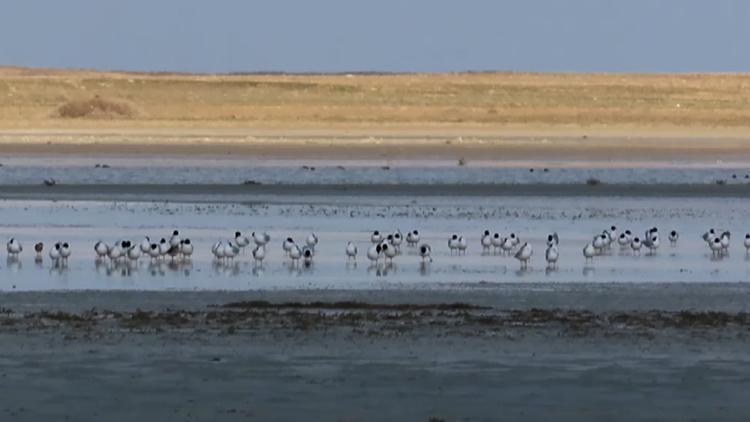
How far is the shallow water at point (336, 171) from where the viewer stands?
3331cm

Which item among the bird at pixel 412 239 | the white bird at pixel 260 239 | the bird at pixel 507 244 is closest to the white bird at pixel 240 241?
the white bird at pixel 260 239

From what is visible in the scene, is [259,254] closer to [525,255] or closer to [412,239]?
[412,239]

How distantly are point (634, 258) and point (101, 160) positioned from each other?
1959 centimetres

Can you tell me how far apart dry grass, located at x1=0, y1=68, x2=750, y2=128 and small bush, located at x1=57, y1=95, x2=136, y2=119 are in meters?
0.10

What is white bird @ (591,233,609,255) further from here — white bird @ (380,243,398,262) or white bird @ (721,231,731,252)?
white bird @ (380,243,398,262)

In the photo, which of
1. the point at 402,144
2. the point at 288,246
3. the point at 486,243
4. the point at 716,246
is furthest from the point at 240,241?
the point at 402,144

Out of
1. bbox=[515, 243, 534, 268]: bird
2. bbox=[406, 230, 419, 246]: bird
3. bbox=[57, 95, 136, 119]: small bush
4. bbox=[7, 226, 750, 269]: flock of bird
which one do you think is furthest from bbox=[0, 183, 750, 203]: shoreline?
bbox=[57, 95, 136, 119]: small bush

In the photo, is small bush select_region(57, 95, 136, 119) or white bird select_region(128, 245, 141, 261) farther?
small bush select_region(57, 95, 136, 119)

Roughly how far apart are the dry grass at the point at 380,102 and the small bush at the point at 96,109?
0.32ft

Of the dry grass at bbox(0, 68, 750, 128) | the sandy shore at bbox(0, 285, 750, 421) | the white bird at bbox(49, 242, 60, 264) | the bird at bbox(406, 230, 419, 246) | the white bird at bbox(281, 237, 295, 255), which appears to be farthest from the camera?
the dry grass at bbox(0, 68, 750, 128)

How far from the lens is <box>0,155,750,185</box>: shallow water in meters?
33.3

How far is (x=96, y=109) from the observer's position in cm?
6128

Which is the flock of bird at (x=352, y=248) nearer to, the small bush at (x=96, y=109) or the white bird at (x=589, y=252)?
the white bird at (x=589, y=252)

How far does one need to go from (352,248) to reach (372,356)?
7321 mm
